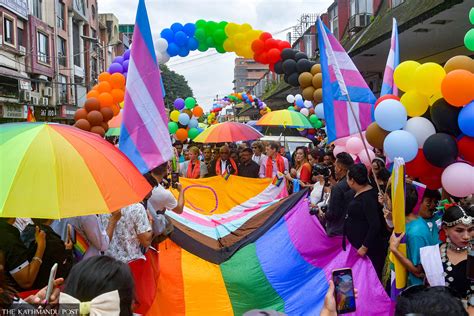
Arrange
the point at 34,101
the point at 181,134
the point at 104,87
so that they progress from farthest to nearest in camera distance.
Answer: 1. the point at 34,101
2. the point at 181,134
3. the point at 104,87

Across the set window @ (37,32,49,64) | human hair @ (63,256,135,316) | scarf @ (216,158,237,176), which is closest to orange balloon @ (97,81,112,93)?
scarf @ (216,158,237,176)

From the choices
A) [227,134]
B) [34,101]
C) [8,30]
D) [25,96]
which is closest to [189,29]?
[227,134]

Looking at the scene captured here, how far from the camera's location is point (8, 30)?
92.2ft

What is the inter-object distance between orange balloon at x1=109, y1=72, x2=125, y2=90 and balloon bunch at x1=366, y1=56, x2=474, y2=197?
22.6 feet

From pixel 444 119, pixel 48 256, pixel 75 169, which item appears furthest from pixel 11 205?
pixel 444 119

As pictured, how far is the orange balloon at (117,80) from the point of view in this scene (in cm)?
1061

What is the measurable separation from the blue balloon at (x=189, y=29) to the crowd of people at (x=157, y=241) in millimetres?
5802

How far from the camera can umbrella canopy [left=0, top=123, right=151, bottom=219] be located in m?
3.04

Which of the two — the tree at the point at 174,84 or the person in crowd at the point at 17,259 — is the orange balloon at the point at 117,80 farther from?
the tree at the point at 174,84

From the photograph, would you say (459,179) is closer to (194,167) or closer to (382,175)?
(382,175)

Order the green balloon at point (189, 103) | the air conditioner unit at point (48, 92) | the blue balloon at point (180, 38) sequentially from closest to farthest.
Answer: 1. the blue balloon at point (180, 38)
2. the green balloon at point (189, 103)
3. the air conditioner unit at point (48, 92)

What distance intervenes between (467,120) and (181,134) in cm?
1286

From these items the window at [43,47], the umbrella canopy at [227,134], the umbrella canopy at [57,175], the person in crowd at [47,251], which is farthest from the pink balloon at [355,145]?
the window at [43,47]

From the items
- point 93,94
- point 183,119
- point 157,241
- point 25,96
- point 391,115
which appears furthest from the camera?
point 25,96
